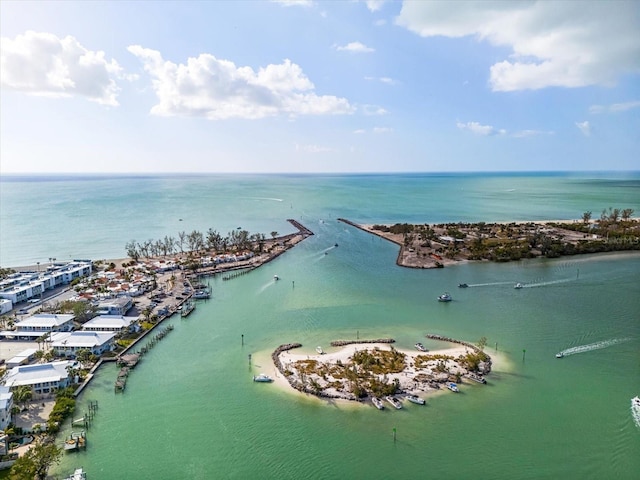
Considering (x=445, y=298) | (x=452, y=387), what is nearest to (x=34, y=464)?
(x=452, y=387)

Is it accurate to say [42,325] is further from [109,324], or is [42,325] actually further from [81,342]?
[81,342]

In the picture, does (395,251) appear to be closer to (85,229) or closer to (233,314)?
(233,314)

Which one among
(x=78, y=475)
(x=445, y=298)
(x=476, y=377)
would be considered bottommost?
(x=78, y=475)

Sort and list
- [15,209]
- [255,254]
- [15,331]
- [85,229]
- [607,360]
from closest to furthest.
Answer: [607,360]
[15,331]
[255,254]
[85,229]
[15,209]

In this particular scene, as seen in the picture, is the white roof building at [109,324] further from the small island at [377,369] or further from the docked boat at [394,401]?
the docked boat at [394,401]

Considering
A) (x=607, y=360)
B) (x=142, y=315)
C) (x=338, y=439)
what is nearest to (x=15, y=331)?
(x=142, y=315)

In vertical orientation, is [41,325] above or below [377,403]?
above
